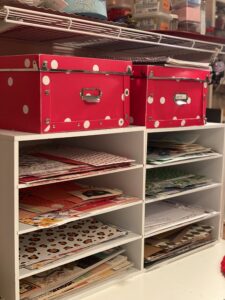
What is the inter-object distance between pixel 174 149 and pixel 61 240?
586mm

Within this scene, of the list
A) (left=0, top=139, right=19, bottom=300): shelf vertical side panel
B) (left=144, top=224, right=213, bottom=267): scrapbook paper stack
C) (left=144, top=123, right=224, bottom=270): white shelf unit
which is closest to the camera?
(left=0, top=139, right=19, bottom=300): shelf vertical side panel

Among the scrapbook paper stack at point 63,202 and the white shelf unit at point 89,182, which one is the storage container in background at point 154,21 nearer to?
the white shelf unit at point 89,182

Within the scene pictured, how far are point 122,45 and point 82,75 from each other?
45 cm

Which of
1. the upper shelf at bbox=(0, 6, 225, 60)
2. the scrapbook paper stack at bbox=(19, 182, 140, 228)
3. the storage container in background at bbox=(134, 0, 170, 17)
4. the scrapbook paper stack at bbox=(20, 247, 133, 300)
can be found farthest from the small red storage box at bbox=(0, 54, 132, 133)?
the scrapbook paper stack at bbox=(20, 247, 133, 300)

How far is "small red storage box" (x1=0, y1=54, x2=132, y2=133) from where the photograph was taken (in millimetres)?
1128

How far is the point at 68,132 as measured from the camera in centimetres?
120

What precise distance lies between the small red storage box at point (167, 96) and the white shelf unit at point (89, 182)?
0.27 ft

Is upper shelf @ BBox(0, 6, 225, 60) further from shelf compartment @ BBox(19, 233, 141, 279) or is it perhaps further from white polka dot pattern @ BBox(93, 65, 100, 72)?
shelf compartment @ BBox(19, 233, 141, 279)

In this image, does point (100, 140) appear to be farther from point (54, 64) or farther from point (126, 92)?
point (54, 64)

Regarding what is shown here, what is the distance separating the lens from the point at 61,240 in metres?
1.35

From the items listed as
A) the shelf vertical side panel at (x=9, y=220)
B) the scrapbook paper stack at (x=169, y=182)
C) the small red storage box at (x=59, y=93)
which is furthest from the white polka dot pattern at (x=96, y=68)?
the scrapbook paper stack at (x=169, y=182)

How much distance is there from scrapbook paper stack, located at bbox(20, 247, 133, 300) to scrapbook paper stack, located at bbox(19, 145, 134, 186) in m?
0.32

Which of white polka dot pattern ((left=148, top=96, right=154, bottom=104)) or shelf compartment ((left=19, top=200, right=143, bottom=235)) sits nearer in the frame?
shelf compartment ((left=19, top=200, right=143, bottom=235))

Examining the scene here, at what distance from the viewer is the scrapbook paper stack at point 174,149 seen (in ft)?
5.05
